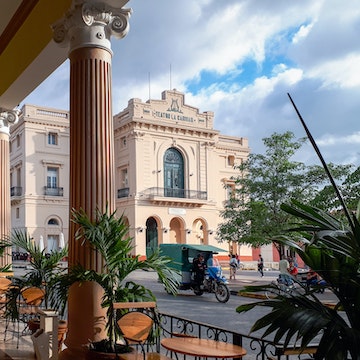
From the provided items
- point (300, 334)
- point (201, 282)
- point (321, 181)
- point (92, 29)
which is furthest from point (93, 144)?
point (321, 181)

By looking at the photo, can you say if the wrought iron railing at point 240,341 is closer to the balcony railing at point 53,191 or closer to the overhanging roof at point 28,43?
the overhanging roof at point 28,43

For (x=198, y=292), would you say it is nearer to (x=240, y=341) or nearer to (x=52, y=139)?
(x=240, y=341)

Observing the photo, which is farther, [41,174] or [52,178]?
[52,178]

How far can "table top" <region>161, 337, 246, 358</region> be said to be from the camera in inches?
138

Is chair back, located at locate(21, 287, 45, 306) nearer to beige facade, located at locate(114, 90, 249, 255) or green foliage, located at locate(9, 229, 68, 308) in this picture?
green foliage, located at locate(9, 229, 68, 308)

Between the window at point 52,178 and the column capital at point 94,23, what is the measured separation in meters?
27.6

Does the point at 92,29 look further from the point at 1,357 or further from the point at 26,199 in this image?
the point at 26,199

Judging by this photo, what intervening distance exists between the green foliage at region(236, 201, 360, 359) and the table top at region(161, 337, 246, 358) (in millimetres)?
1320

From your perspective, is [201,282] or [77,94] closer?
[77,94]

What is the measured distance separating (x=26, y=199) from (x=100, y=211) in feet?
88.7

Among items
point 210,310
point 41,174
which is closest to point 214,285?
point 210,310

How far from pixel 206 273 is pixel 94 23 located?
37.1 ft

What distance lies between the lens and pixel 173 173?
32125mm

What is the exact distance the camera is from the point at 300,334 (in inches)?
76.0
